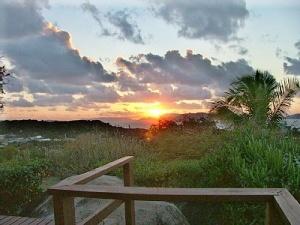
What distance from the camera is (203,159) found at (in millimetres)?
8258

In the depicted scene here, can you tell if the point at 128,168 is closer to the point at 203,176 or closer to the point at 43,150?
the point at 203,176

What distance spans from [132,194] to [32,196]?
6492mm

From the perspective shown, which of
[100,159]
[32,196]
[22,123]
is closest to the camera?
[32,196]

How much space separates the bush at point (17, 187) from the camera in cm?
812

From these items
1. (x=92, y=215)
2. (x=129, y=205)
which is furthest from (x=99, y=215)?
(x=129, y=205)

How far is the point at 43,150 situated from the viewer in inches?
496

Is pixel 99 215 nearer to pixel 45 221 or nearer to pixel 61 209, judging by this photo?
pixel 61 209

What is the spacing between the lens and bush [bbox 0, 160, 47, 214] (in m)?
8.12

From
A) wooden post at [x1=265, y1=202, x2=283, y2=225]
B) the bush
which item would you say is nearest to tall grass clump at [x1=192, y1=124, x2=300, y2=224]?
the bush

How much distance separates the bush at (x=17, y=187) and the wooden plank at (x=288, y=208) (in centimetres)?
654

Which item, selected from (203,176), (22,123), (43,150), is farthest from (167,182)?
(22,123)

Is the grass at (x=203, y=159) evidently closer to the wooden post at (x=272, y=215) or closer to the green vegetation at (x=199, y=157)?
the green vegetation at (x=199, y=157)

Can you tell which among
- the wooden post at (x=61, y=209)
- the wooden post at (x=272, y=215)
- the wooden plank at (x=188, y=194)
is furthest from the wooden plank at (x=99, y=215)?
the wooden post at (x=272, y=215)

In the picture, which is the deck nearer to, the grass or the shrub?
the grass
